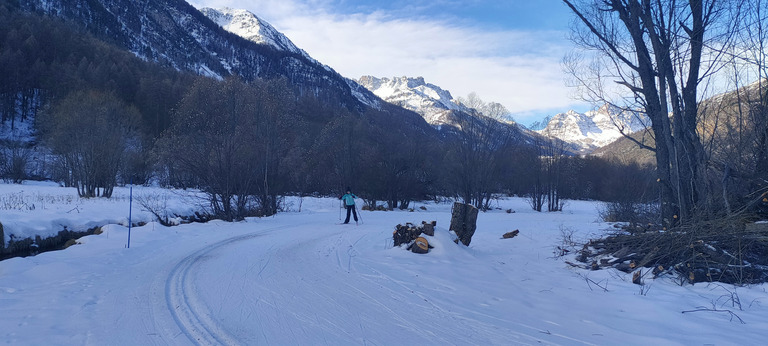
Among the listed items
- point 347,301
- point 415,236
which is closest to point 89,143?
point 415,236

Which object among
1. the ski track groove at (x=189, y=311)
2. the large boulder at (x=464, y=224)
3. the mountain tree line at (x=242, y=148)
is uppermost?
the mountain tree line at (x=242, y=148)

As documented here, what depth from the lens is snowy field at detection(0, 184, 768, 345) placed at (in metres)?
4.33

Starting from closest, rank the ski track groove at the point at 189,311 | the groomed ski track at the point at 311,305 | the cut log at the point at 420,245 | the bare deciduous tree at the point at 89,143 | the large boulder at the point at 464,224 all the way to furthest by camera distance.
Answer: the ski track groove at the point at 189,311 < the groomed ski track at the point at 311,305 < the cut log at the point at 420,245 < the large boulder at the point at 464,224 < the bare deciduous tree at the point at 89,143

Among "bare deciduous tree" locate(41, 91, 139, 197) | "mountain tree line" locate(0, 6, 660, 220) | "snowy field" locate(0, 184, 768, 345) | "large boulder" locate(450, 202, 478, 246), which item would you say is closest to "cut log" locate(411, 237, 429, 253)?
"snowy field" locate(0, 184, 768, 345)

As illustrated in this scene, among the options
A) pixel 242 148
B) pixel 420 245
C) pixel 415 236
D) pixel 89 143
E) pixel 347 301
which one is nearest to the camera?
pixel 347 301

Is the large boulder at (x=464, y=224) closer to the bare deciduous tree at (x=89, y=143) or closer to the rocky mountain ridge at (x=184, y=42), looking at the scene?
the bare deciduous tree at (x=89, y=143)

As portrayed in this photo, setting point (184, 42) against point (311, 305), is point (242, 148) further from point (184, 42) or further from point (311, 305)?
point (184, 42)

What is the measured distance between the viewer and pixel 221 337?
419cm

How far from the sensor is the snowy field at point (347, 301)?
433 cm

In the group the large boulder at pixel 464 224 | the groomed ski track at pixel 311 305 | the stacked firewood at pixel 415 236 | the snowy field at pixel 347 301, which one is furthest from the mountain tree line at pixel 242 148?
the large boulder at pixel 464 224

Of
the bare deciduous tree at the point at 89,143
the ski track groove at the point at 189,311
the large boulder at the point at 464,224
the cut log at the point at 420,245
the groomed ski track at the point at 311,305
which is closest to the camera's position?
the ski track groove at the point at 189,311

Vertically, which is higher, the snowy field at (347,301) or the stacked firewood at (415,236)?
the stacked firewood at (415,236)

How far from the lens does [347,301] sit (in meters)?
5.59

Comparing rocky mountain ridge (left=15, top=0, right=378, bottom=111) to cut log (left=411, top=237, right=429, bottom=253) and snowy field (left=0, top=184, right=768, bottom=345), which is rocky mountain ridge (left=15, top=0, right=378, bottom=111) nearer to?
cut log (left=411, top=237, right=429, bottom=253)
